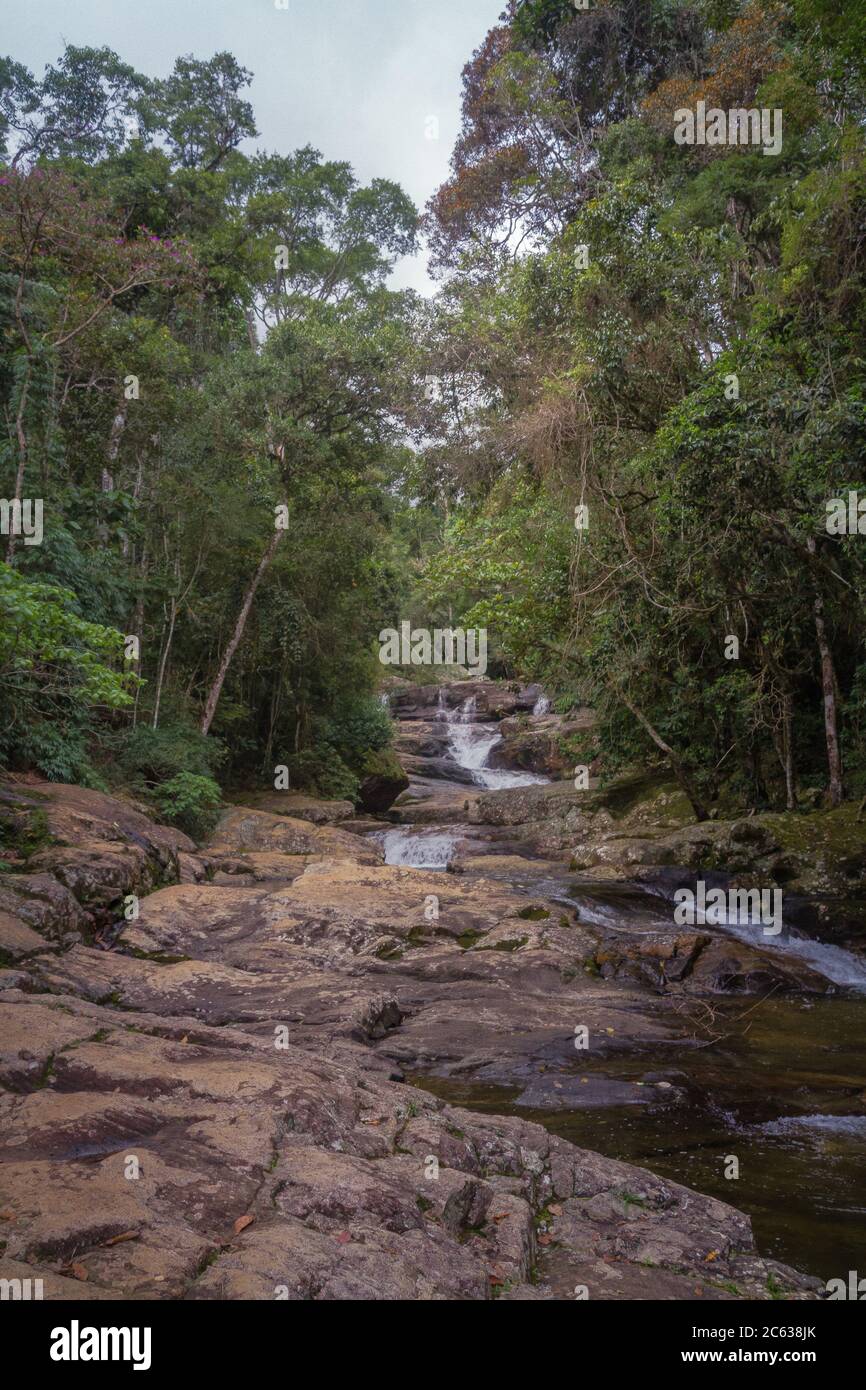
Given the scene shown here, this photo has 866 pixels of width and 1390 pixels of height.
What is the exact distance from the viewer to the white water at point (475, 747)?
87.5ft

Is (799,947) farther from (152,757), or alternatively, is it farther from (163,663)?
(163,663)

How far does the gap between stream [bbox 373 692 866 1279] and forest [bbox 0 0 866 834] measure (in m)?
5.21

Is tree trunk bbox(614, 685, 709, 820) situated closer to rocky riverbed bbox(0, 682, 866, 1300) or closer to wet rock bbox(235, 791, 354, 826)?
rocky riverbed bbox(0, 682, 866, 1300)

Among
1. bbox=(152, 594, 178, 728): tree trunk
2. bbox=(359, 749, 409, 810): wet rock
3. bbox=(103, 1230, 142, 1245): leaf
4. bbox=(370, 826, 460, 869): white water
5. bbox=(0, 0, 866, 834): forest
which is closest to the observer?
bbox=(103, 1230, 142, 1245): leaf

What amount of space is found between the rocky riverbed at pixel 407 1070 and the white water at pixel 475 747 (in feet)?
39.3

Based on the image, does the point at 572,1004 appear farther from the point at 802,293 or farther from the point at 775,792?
the point at 802,293

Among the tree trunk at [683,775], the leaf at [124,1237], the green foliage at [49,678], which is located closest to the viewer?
the leaf at [124,1237]

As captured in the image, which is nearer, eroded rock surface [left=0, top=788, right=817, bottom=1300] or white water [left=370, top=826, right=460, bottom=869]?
eroded rock surface [left=0, top=788, right=817, bottom=1300]

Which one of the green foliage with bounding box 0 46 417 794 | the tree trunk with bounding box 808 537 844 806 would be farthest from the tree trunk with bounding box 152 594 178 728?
the tree trunk with bounding box 808 537 844 806

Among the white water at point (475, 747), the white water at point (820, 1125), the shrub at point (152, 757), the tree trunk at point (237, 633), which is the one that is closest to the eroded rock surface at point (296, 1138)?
the white water at point (820, 1125)

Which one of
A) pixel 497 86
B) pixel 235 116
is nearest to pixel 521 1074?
pixel 497 86

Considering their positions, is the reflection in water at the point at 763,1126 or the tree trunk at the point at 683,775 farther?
the tree trunk at the point at 683,775

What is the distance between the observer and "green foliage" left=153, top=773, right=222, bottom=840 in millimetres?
14328

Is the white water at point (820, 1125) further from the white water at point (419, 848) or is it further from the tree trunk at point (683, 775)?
the white water at point (419, 848)
